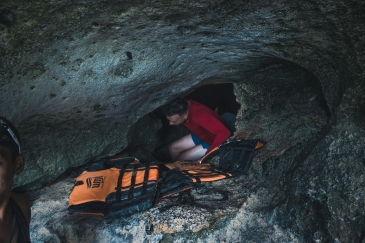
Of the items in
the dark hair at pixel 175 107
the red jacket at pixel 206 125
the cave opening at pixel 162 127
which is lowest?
the cave opening at pixel 162 127

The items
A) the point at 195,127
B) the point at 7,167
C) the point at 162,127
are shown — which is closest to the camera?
the point at 7,167

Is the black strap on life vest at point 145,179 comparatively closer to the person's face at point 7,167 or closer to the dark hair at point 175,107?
the dark hair at point 175,107

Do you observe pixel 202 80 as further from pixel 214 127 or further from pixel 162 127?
pixel 162 127

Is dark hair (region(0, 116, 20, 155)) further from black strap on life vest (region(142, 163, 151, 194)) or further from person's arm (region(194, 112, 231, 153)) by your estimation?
person's arm (region(194, 112, 231, 153))

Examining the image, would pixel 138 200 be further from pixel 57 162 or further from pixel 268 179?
pixel 57 162

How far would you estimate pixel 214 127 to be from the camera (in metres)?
4.20

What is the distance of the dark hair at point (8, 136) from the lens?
2227 millimetres

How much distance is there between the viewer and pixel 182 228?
2580 millimetres

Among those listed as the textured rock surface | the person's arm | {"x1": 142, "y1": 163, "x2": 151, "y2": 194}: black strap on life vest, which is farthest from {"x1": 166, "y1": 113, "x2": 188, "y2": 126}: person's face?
{"x1": 142, "y1": 163, "x2": 151, "y2": 194}: black strap on life vest

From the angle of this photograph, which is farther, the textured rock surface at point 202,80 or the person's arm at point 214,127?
the person's arm at point 214,127

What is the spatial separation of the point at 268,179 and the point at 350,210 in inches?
34.8

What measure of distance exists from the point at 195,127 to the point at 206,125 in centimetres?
27

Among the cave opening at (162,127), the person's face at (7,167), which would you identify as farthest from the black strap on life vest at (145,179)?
the person's face at (7,167)

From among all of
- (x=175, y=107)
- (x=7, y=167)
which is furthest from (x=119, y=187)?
(x=175, y=107)
